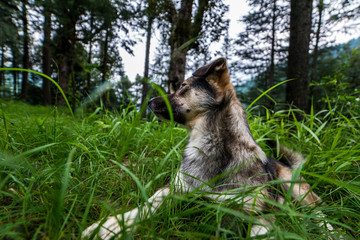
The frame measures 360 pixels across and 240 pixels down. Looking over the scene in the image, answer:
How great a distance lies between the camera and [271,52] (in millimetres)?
15617

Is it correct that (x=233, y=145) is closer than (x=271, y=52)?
Yes

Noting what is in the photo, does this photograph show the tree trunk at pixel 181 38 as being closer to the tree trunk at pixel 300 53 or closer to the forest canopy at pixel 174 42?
the forest canopy at pixel 174 42

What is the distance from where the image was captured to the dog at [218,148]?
1.46 meters

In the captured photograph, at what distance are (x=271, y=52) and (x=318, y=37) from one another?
338 cm

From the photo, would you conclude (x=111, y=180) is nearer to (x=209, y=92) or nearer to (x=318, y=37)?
(x=209, y=92)

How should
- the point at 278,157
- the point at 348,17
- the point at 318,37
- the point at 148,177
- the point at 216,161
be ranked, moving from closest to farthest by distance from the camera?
the point at 216,161
the point at 148,177
the point at 278,157
the point at 348,17
the point at 318,37

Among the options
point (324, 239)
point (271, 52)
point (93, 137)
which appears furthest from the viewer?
point (271, 52)

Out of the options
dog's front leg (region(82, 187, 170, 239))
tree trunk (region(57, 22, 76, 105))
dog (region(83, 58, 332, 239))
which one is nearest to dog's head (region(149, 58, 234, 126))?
dog (region(83, 58, 332, 239))

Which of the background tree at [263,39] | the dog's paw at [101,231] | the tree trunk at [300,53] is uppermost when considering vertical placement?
the background tree at [263,39]

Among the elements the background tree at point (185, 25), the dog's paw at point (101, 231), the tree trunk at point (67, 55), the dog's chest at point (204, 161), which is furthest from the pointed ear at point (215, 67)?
the tree trunk at point (67, 55)

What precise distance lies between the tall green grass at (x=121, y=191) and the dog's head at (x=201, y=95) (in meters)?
0.36

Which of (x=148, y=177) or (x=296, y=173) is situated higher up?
(x=296, y=173)

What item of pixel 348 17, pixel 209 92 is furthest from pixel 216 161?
pixel 348 17

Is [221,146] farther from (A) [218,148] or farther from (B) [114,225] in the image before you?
(B) [114,225]
